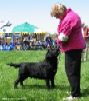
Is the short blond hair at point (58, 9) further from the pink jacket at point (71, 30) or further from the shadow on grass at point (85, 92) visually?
the shadow on grass at point (85, 92)

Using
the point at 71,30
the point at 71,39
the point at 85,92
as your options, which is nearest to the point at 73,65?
the point at 71,39

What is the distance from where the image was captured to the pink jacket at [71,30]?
8.02 meters

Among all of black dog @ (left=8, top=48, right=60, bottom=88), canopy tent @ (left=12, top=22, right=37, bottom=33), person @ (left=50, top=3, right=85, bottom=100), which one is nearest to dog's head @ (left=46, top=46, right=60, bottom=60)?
black dog @ (left=8, top=48, right=60, bottom=88)

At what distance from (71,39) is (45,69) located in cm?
155

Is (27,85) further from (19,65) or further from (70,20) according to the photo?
(70,20)

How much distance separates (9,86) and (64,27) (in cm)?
276

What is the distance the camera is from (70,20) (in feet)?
26.3

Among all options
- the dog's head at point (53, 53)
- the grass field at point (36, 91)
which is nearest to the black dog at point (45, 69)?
the dog's head at point (53, 53)

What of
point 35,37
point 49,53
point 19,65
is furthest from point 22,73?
point 35,37

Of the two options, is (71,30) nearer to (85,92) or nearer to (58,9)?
(58,9)

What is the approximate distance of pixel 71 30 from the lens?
808 cm

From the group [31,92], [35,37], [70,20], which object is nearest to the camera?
[70,20]

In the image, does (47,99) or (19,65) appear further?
(19,65)

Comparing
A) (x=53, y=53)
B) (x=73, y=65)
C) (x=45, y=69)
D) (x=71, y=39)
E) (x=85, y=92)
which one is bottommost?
(x=85, y=92)
